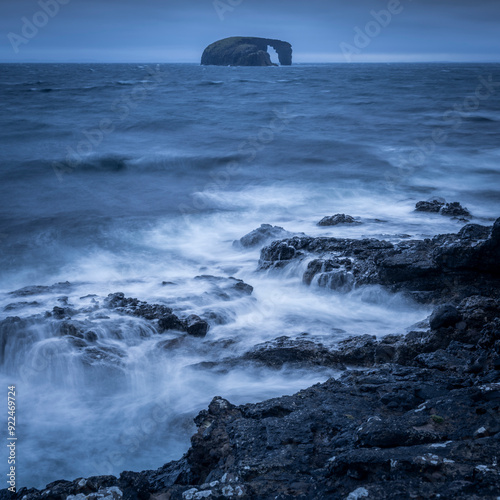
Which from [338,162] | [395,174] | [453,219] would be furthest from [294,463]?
[338,162]

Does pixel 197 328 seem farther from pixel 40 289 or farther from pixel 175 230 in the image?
pixel 175 230

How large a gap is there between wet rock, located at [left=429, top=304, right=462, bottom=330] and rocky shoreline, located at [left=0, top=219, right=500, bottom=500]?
0.5 inches

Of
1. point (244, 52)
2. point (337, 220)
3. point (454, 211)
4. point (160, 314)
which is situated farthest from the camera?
point (244, 52)

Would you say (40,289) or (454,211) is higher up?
(454,211)

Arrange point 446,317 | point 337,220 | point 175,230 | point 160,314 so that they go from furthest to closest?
point 175,230
point 337,220
point 160,314
point 446,317

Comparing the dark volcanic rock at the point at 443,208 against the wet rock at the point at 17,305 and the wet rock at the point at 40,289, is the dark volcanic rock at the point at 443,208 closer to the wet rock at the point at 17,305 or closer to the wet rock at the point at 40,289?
the wet rock at the point at 40,289

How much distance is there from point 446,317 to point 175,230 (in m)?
8.33

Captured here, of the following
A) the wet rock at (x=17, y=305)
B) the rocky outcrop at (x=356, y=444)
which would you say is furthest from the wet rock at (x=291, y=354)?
the wet rock at (x=17, y=305)

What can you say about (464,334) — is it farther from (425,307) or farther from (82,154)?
(82,154)

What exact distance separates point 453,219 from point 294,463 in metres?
9.77

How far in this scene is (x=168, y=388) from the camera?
6.37m

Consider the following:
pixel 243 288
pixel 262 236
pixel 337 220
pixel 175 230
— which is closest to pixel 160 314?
pixel 243 288

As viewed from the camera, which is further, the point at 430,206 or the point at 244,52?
the point at 244,52

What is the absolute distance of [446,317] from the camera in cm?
573
